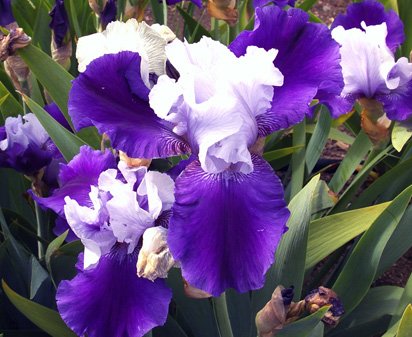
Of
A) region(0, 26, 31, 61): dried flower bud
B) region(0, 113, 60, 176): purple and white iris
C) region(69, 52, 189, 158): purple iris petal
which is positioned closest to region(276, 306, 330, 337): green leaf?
region(69, 52, 189, 158): purple iris petal

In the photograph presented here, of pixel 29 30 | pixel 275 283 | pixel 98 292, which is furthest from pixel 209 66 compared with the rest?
pixel 29 30

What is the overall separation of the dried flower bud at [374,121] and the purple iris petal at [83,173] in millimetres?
610

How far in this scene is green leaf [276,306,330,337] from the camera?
0.82 metres

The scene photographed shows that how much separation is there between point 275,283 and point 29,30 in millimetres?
1109

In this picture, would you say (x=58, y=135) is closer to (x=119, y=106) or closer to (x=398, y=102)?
(x=119, y=106)

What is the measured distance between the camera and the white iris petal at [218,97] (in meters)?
0.65

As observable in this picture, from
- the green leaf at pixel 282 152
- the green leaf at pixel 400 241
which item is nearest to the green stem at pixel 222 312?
the green leaf at pixel 400 241

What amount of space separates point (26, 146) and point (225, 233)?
560 millimetres

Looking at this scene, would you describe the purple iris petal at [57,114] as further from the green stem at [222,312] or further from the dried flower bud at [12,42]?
the green stem at [222,312]

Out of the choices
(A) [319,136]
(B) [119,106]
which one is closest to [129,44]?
(B) [119,106]

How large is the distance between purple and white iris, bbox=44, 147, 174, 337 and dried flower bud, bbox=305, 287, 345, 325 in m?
0.19

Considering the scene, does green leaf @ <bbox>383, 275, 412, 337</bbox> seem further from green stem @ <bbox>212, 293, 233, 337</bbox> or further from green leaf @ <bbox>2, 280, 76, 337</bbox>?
green leaf @ <bbox>2, 280, 76, 337</bbox>

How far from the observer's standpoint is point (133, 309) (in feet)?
2.57

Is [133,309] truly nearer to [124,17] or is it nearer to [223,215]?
[223,215]
